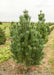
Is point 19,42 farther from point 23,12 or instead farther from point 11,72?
point 11,72

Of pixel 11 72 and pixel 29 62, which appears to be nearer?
pixel 29 62

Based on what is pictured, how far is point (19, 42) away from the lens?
23.4 feet

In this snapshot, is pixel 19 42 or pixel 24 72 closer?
pixel 19 42

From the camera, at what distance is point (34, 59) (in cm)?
771

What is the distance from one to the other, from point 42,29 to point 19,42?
8065 millimetres

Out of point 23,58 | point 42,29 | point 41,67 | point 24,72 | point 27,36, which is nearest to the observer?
point 27,36

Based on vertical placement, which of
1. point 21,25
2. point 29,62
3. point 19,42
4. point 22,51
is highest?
point 21,25

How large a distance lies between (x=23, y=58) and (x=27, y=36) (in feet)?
6.09

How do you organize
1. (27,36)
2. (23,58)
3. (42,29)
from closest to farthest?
(27,36) < (23,58) < (42,29)

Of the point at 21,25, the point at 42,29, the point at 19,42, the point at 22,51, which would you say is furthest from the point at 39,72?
the point at 42,29

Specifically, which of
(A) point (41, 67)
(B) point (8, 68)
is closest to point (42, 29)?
(A) point (41, 67)

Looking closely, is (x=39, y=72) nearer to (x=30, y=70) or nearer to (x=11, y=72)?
(x=30, y=70)

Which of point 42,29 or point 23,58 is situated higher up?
point 42,29

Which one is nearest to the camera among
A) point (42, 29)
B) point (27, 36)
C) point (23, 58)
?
point (27, 36)
